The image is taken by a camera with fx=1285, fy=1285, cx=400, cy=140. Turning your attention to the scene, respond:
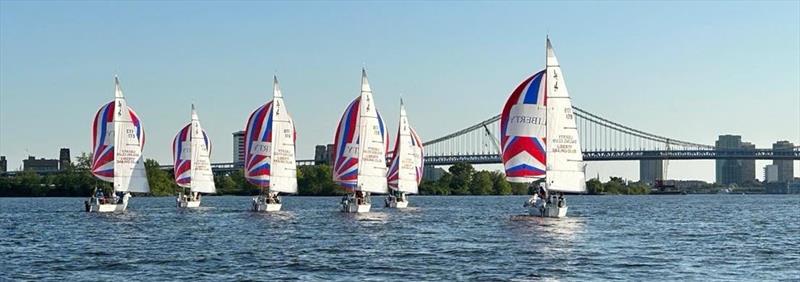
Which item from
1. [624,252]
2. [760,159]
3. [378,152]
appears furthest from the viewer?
[760,159]

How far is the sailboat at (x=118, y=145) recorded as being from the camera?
178 ft

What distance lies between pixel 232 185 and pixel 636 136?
142 ft

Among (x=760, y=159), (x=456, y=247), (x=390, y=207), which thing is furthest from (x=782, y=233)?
(x=760, y=159)

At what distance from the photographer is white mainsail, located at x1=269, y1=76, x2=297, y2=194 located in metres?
55.1

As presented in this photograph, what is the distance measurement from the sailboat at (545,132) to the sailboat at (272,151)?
47.3 ft

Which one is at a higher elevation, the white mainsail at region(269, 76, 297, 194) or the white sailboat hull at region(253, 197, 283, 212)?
the white mainsail at region(269, 76, 297, 194)

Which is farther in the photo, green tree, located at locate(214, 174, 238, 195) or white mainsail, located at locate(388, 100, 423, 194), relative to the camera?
green tree, located at locate(214, 174, 238, 195)

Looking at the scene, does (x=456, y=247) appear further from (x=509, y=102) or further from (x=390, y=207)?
(x=390, y=207)

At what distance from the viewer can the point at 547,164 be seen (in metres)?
42.9

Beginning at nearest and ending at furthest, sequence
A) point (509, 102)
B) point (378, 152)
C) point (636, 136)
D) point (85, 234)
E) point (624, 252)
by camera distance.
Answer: point (624, 252) → point (85, 234) → point (509, 102) → point (378, 152) → point (636, 136)

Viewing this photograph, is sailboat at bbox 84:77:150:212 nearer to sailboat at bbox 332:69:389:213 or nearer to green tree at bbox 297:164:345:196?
sailboat at bbox 332:69:389:213

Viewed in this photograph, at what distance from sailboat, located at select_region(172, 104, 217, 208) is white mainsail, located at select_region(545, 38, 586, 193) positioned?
28.4 meters

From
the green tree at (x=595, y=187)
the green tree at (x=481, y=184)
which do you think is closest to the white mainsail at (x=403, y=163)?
the green tree at (x=481, y=184)

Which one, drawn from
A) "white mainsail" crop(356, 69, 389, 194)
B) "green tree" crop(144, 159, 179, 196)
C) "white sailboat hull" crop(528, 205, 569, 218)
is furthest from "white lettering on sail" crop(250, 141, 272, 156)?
"green tree" crop(144, 159, 179, 196)
